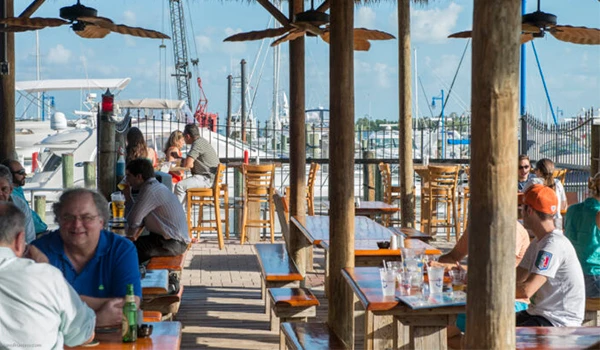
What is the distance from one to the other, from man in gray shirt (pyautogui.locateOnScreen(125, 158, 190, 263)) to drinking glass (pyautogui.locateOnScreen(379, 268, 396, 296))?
2.60 m

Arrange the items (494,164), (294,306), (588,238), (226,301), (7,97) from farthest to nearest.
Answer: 1. (7,97)
2. (226,301)
3. (294,306)
4. (588,238)
5. (494,164)

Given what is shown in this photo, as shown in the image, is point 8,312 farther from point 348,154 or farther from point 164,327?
point 348,154

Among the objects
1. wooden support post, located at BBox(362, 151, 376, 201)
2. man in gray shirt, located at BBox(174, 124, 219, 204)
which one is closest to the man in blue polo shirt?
man in gray shirt, located at BBox(174, 124, 219, 204)

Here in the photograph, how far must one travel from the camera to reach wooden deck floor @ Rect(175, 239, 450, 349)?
6797 millimetres

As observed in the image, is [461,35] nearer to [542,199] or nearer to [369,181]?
[369,181]

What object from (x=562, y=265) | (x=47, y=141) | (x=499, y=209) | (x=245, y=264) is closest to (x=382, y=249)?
(x=562, y=265)

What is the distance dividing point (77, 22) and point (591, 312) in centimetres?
534

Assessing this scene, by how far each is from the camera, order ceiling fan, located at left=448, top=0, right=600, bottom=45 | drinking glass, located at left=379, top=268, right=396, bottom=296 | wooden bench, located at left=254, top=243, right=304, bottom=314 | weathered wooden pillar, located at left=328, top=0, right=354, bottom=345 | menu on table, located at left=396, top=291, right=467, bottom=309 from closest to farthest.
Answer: menu on table, located at left=396, top=291, right=467, bottom=309 < drinking glass, located at left=379, top=268, right=396, bottom=296 < weathered wooden pillar, located at left=328, top=0, right=354, bottom=345 < wooden bench, located at left=254, top=243, right=304, bottom=314 < ceiling fan, located at left=448, top=0, right=600, bottom=45

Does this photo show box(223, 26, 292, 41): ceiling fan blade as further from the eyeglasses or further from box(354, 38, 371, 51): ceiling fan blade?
the eyeglasses

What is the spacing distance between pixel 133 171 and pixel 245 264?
3976 millimetres

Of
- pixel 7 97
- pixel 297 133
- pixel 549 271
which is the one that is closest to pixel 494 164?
pixel 549 271

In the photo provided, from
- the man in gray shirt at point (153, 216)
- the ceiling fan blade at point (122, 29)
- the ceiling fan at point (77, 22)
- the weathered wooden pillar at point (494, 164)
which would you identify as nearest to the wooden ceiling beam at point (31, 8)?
the ceiling fan at point (77, 22)

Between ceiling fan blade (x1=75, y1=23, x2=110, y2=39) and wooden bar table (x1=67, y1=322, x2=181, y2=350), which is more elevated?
ceiling fan blade (x1=75, y1=23, x2=110, y2=39)

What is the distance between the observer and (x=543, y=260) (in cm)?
443
